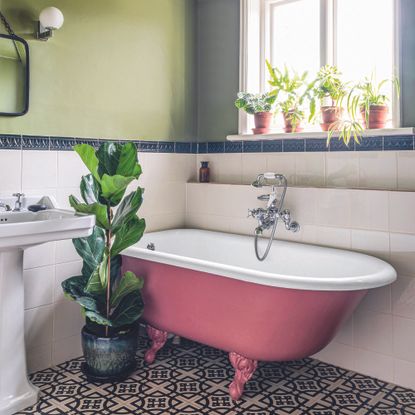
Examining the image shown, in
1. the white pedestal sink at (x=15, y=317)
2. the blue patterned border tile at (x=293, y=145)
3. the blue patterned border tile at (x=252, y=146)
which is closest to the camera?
the white pedestal sink at (x=15, y=317)

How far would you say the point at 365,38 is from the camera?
2.77 m

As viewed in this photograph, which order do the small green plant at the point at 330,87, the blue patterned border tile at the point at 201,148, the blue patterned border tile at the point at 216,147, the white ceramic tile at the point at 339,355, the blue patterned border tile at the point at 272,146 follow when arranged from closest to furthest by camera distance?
the white ceramic tile at the point at 339,355
the small green plant at the point at 330,87
the blue patterned border tile at the point at 272,146
the blue patterned border tile at the point at 216,147
the blue patterned border tile at the point at 201,148

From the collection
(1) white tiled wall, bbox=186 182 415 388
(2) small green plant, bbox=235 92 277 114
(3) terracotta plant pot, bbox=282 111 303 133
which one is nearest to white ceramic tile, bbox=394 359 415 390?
(1) white tiled wall, bbox=186 182 415 388

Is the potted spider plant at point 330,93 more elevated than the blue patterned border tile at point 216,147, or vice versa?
the potted spider plant at point 330,93

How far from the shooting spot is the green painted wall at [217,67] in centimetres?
318

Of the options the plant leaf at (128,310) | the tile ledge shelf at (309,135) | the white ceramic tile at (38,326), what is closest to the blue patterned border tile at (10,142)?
the white ceramic tile at (38,326)

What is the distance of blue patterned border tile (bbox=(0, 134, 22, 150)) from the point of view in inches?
89.4

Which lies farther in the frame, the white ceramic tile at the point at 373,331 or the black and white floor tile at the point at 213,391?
the white ceramic tile at the point at 373,331

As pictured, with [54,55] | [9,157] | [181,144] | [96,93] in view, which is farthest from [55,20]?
[181,144]

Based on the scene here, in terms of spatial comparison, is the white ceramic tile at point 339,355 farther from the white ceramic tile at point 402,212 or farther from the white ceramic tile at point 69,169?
the white ceramic tile at point 69,169

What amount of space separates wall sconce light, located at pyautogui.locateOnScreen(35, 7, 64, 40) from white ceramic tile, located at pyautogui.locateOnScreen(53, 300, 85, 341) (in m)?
1.44

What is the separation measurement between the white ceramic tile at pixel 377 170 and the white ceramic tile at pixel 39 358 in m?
1.97

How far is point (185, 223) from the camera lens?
3354 mm

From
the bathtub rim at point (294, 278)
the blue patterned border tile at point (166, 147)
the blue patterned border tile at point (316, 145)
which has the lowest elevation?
the bathtub rim at point (294, 278)
